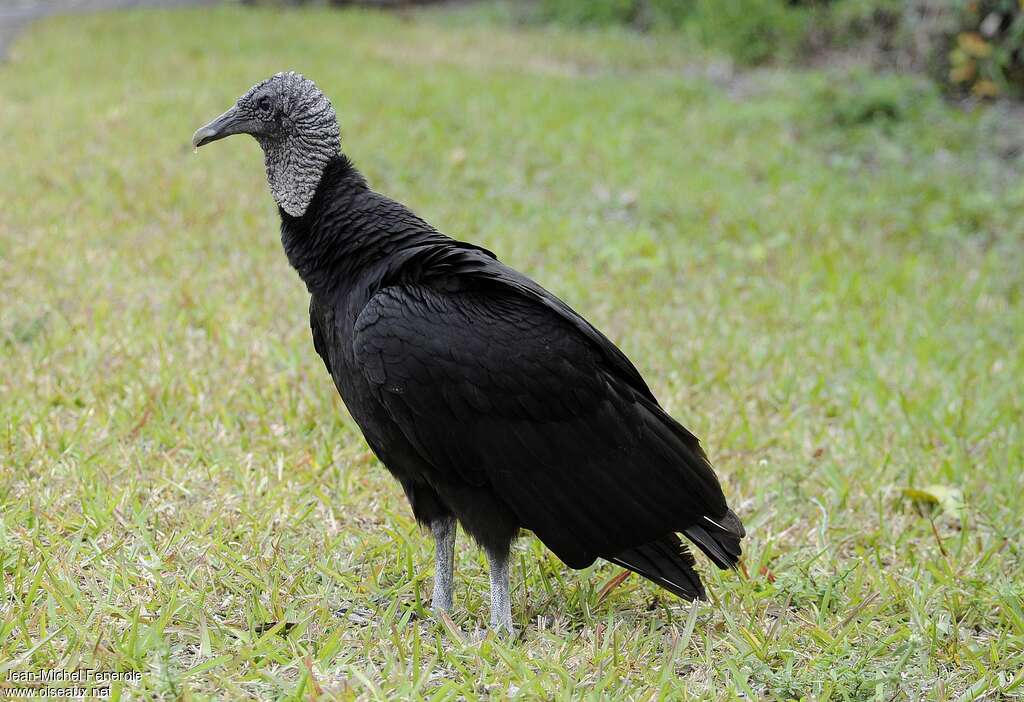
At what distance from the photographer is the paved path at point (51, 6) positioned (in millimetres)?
12531

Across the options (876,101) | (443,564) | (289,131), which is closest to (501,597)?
(443,564)

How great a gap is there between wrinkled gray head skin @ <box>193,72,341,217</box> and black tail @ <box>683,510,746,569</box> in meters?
1.28

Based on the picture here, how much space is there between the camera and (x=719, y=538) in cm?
259

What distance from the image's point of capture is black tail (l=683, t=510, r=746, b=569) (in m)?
2.56

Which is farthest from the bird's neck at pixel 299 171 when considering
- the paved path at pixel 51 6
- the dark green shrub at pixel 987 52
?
the paved path at pixel 51 6

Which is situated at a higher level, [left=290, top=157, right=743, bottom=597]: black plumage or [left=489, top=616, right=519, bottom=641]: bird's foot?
[left=290, top=157, right=743, bottom=597]: black plumage

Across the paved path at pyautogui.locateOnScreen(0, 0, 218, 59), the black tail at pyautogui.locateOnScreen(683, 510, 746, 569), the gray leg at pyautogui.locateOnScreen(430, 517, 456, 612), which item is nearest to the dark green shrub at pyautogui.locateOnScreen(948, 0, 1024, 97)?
the black tail at pyautogui.locateOnScreen(683, 510, 746, 569)

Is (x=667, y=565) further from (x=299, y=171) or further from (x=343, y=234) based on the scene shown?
(x=299, y=171)

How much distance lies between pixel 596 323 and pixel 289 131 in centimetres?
220

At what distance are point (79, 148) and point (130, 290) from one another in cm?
232

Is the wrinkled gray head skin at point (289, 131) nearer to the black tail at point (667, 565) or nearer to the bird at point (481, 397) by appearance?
the bird at point (481, 397)

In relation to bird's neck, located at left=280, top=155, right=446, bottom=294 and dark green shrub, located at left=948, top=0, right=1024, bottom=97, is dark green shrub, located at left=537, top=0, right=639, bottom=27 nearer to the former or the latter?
dark green shrub, located at left=948, top=0, right=1024, bottom=97

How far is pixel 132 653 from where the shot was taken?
7.11ft

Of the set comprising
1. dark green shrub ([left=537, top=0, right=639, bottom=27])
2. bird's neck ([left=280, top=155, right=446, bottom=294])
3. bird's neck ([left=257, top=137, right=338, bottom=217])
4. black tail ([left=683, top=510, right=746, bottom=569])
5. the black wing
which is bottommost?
black tail ([left=683, top=510, right=746, bottom=569])
